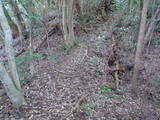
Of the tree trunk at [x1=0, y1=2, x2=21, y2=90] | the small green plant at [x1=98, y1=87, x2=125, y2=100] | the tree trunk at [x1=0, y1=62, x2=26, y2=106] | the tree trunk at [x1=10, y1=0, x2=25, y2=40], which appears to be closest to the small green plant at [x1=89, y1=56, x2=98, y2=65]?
the small green plant at [x1=98, y1=87, x2=125, y2=100]

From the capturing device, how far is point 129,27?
33.4 ft

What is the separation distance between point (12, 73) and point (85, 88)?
7.90 feet

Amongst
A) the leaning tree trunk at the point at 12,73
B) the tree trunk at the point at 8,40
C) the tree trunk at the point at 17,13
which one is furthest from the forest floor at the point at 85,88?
the tree trunk at the point at 17,13

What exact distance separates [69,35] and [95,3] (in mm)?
4516

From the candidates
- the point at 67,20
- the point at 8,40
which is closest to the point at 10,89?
the point at 8,40

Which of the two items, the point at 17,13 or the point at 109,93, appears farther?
the point at 17,13

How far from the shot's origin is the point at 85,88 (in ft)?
18.1

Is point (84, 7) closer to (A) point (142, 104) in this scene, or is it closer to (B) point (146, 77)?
(B) point (146, 77)

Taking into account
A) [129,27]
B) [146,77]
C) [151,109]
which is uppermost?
[129,27]

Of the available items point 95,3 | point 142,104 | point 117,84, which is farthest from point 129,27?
point 142,104

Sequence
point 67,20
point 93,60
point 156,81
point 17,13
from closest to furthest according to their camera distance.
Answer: point 156,81
point 93,60
point 67,20
point 17,13

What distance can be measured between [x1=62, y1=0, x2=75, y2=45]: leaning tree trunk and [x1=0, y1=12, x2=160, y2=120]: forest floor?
1.46 feet

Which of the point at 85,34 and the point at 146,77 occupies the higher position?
the point at 85,34

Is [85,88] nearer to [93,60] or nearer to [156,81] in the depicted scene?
[93,60]
